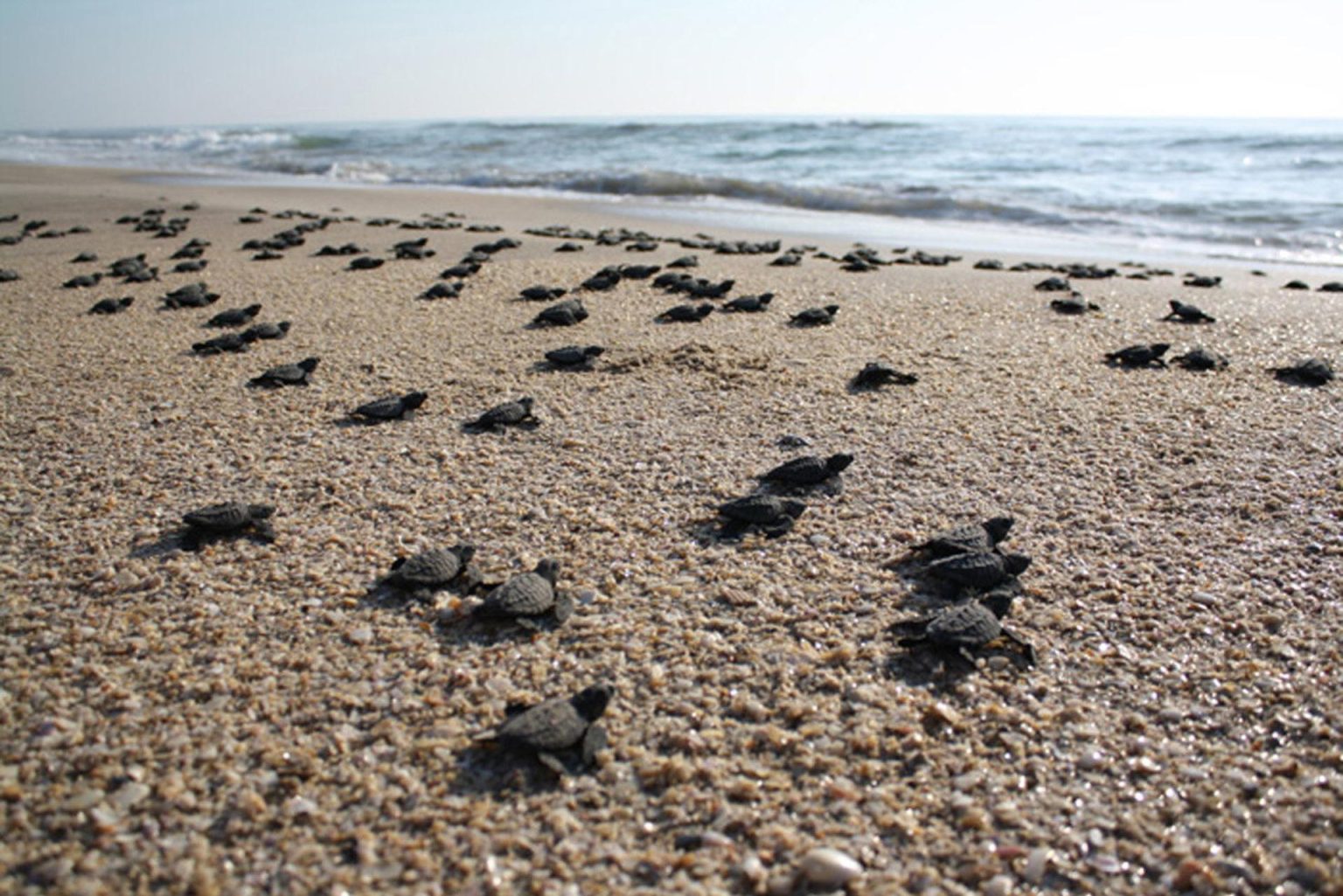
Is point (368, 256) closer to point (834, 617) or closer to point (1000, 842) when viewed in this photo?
point (834, 617)

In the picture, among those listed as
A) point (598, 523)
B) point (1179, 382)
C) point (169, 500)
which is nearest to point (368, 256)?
point (169, 500)

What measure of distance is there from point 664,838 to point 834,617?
1.07 metres

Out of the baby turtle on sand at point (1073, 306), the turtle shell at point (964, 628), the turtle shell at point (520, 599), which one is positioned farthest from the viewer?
Result: the baby turtle on sand at point (1073, 306)

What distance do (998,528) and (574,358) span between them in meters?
3.03

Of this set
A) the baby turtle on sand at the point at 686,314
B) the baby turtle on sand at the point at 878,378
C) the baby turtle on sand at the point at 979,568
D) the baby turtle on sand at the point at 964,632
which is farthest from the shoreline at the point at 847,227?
the baby turtle on sand at the point at 964,632

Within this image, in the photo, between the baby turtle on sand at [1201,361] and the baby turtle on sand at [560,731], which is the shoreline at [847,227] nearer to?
the baby turtle on sand at [1201,361]

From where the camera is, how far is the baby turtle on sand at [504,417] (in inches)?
176

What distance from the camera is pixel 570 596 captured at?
115 inches

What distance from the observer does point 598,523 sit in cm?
350

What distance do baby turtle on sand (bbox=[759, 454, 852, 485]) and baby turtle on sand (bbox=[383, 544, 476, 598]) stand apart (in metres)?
1.42

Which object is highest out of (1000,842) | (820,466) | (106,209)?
(106,209)

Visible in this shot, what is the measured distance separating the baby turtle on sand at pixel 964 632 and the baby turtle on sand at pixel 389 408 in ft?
9.63

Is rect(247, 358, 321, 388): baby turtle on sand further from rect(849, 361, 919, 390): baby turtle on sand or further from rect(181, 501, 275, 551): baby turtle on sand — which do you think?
rect(849, 361, 919, 390): baby turtle on sand

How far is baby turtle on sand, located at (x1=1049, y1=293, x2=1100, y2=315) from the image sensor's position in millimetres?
7277
